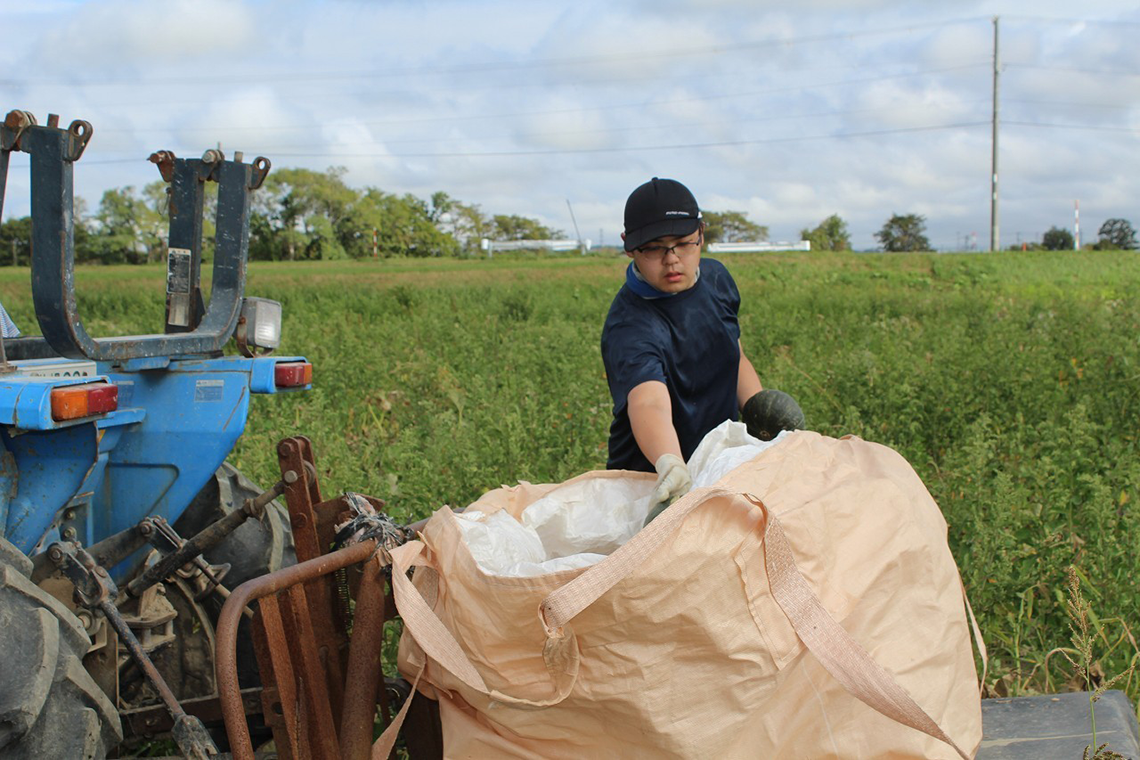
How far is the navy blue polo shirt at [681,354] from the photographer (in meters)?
2.73

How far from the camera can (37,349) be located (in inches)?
120

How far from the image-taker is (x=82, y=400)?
7.03 ft

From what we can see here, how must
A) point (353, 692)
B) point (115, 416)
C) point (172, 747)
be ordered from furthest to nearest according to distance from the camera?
point (172, 747) → point (115, 416) → point (353, 692)

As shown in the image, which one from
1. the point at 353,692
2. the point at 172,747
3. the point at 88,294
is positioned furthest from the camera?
the point at 88,294

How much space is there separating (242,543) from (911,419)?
415 cm

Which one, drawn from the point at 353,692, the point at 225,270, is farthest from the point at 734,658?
the point at 225,270

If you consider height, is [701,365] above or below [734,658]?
above

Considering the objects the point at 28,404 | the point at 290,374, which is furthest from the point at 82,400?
the point at 290,374

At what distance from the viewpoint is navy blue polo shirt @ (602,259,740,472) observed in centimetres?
273

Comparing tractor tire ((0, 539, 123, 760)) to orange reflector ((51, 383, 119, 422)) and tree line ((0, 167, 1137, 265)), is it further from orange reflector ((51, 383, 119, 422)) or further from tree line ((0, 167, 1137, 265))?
tree line ((0, 167, 1137, 265))

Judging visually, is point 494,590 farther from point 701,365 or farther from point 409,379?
point 409,379

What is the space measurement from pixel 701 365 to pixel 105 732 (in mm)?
1814

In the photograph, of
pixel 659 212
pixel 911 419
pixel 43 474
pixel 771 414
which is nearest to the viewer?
pixel 43 474

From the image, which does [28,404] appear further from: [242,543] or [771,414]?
[771,414]
